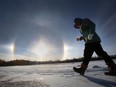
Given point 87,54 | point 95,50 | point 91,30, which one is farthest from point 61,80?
point 91,30

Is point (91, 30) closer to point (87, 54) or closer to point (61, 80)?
point (87, 54)

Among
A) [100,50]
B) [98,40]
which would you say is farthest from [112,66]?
[98,40]

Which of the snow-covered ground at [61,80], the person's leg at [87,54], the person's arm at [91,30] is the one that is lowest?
the snow-covered ground at [61,80]

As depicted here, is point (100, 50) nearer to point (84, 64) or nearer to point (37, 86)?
point (84, 64)

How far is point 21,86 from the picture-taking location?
2.93 meters

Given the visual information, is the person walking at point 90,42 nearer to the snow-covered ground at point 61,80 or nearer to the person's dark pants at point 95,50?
the person's dark pants at point 95,50

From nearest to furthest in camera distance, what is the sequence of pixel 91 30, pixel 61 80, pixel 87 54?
pixel 61 80
pixel 91 30
pixel 87 54

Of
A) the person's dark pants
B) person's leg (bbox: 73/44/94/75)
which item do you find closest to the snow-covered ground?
person's leg (bbox: 73/44/94/75)

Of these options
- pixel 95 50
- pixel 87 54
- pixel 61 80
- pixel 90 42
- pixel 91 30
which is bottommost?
pixel 61 80

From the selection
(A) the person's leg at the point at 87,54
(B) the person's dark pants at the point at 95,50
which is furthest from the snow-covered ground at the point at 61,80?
(B) the person's dark pants at the point at 95,50

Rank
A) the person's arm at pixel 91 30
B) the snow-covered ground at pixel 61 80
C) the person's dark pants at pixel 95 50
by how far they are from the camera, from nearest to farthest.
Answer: the snow-covered ground at pixel 61 80, the person's dark pants at pixel 95 50, the person's arm at pixel 91 30

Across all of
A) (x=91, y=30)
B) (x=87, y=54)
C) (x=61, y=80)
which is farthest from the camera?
(x=87, y=54)

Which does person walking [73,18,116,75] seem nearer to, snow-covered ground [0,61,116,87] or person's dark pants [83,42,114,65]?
person's dark pants [83,42,114,65]

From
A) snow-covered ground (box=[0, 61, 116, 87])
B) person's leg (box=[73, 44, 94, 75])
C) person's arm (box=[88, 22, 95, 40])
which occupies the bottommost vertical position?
snow-covered ground (box=[0, 61, 116, 87])
